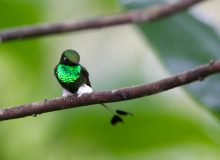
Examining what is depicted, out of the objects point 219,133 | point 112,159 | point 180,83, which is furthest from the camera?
point 112,159

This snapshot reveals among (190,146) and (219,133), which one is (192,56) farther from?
(190,146)

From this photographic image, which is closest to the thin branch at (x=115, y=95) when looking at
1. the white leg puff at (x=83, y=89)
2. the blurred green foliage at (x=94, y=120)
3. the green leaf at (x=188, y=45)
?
the white leg puff at (x=83, y=89)

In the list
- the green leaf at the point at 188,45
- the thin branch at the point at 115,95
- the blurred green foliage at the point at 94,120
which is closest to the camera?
the thin branch at the point at 115,95

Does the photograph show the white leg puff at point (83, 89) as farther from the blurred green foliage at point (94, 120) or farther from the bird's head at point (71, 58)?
the blurred green foliage at point (94, 120)

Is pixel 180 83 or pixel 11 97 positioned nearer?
pixel 180 83

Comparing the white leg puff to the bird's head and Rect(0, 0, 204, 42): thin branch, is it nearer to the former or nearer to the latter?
the bird's head

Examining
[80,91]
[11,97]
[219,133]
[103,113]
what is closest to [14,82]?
[11,97]

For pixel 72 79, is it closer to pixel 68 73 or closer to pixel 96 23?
pixel 68 73
